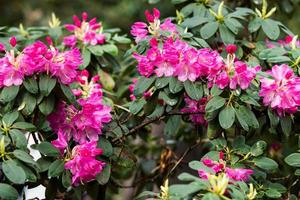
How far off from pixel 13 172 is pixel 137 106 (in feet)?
1.39

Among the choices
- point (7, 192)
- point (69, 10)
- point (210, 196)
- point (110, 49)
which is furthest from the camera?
point (69, 10)

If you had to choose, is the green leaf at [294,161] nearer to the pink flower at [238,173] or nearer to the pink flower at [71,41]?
the pink flower at [238,173]

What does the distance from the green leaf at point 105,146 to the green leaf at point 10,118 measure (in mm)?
225

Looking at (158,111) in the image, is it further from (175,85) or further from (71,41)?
(71,41)

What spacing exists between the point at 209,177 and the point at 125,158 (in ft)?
1.50

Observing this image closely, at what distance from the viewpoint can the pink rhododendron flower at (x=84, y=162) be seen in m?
1.56

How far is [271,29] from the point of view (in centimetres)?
195

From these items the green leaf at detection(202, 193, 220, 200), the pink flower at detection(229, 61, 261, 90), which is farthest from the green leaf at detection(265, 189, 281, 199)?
Answer: the green leaf at detection(202, 193, 220, 200)

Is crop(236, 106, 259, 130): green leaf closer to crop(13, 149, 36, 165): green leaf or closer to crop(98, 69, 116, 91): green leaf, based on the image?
crop(13, 149, 36, 165): green leaf

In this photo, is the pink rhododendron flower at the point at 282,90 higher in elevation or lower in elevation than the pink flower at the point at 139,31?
lower

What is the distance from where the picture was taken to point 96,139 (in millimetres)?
1642

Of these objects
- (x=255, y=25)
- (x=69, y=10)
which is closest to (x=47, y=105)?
(x=255, y=25)

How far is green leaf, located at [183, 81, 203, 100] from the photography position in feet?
5.32

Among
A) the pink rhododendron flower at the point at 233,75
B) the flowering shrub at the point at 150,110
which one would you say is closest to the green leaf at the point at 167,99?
the flowering shrub at the point at 150,110
